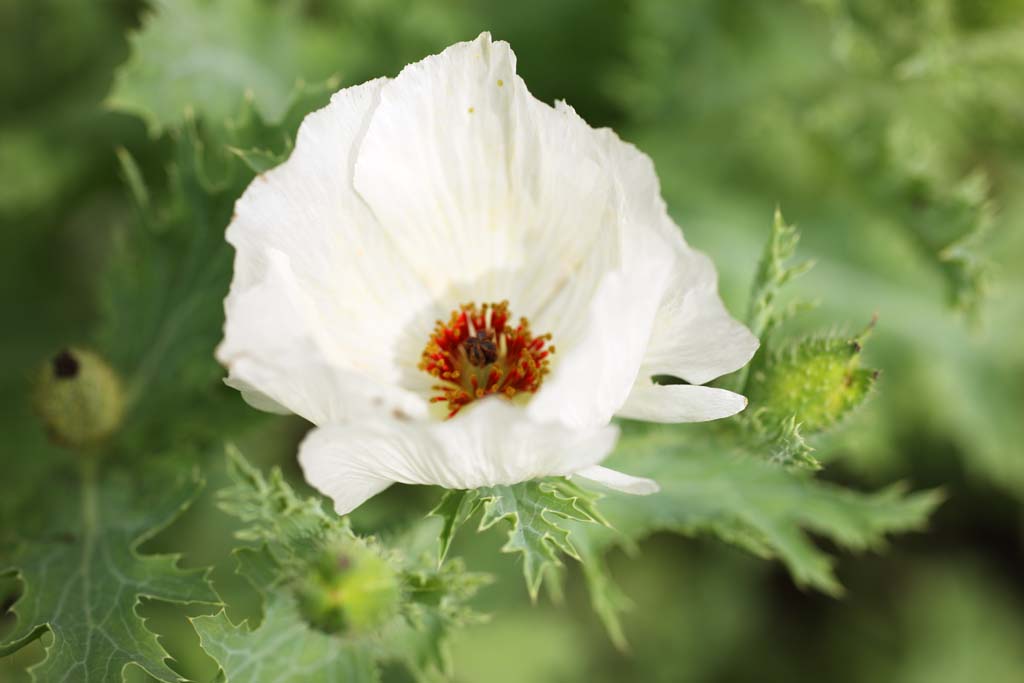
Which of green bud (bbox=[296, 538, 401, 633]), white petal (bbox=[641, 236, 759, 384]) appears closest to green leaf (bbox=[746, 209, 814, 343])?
white petal (bbox=[641, 236, 759, 384])

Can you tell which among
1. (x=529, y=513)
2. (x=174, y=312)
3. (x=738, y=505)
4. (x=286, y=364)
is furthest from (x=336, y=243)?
(x=738, y=505)

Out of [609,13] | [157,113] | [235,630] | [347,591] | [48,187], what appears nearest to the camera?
[347,591]

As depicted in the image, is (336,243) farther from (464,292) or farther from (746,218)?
(746,218)

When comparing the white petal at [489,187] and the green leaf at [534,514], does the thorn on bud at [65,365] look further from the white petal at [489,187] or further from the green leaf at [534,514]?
the green leaf at [534,514]

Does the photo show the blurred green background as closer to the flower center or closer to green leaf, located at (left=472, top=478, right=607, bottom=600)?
the flower center

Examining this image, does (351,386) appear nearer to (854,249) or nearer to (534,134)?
(534,134)

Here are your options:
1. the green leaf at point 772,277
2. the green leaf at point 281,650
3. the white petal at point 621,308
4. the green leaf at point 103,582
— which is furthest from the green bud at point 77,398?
the green leaf at point 772,277

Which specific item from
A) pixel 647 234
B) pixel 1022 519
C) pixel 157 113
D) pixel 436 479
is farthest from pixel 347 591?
pixel 1022 519
